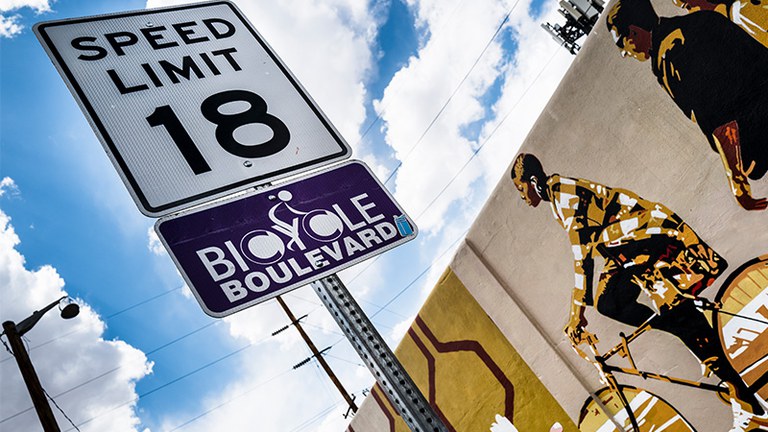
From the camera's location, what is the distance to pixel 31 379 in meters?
7.94

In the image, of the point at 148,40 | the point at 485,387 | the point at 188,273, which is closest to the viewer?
the point at 188,273

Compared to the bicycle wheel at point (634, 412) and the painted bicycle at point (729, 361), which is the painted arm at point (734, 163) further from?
the bicycle wheel at point (634, 412)

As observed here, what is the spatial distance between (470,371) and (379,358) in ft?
16.8

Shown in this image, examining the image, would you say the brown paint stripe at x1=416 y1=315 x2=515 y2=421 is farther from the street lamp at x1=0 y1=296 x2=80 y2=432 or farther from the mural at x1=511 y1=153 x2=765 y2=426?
the street lamp at x1=0 y1=296 x2=80 y2=432

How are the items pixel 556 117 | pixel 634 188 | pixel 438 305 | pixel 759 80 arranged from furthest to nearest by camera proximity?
pixel 438 305, pixel 556 117, pixel 634 188, pixel 759 80

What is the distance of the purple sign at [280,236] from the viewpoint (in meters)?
1.65

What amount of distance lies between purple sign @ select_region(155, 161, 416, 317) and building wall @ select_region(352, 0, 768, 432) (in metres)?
3.55

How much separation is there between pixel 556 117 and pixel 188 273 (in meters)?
4.64

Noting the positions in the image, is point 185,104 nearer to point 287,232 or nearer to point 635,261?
point 287,232

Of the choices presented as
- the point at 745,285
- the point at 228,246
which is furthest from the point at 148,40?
the point at 745,285

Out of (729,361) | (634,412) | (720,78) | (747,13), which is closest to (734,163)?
(720,78)

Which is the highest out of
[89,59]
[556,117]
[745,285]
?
[89,59]

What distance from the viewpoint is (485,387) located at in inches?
248

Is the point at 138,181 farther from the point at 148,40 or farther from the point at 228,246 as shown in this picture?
the point at 148,40
